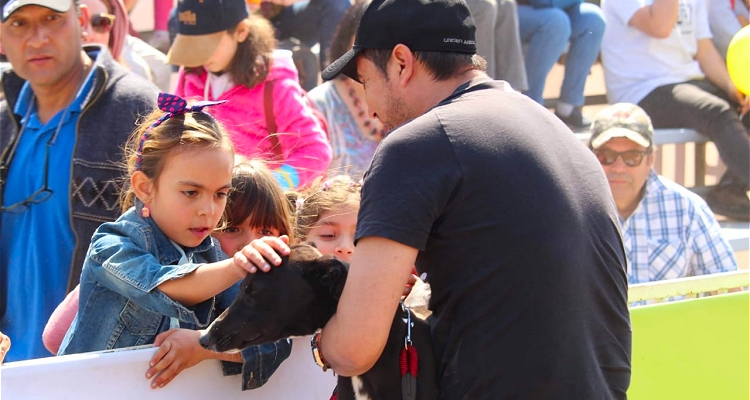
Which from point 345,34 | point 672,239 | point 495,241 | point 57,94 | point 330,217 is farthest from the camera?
point 672,239

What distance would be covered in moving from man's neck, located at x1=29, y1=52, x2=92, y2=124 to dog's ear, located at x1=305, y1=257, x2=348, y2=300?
6.08 ft

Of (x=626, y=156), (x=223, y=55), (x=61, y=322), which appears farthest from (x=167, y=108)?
(x=626, y=156)

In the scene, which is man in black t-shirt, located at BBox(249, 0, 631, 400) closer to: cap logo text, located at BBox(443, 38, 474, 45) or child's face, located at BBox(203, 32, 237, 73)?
cap logo text, located at BBox(443, 38, 474, 45)

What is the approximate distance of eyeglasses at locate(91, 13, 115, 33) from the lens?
466cm

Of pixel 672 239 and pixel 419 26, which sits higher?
pixel 419 26

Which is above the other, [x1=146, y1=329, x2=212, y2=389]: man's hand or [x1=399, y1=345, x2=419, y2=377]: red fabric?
[x1=399, y1=345, x2=419, y2=377]: red fabric

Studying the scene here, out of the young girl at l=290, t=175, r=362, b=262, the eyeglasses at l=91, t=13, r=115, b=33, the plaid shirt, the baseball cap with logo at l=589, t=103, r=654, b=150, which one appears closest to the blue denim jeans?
the baseball cap with logo at l=589, t=103, r=654, b=150

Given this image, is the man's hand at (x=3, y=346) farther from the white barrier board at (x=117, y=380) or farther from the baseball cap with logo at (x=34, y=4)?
the baseball cap with logo at (x=34, y=4)

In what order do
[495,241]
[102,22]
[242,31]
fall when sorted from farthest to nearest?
[102,22] → [242,31] → [495,241]

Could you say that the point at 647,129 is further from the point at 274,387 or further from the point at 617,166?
the point at 274,387

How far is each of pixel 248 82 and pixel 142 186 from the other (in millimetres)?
1750

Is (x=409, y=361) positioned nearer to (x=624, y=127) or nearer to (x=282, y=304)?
(x=282, y=304)

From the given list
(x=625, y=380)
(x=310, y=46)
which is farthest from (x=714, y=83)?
(x=625, y=380)

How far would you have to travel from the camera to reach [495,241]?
2127 millimetres
